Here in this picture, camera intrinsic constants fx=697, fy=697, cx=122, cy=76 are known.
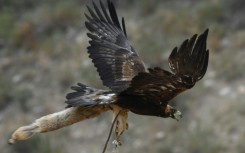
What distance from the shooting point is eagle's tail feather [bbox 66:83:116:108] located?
10.8 ft

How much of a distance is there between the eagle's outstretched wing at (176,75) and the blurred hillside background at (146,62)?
19.4ft

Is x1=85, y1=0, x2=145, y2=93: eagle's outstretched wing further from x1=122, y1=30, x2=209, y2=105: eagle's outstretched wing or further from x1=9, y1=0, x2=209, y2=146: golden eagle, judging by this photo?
x1=122, y1=30, x2=209, y2=105: eagle's outstretched wing

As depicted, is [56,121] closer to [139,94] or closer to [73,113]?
[73,113]

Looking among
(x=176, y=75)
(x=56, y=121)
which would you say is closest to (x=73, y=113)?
(x=56, y=121)

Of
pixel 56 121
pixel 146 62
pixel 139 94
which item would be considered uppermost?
pixel 146 62

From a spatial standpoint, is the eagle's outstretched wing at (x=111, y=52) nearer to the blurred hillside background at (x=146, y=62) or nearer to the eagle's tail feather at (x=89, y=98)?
the eagle's tail feather at (x=89, y=98)

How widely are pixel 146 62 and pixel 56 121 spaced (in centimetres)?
785

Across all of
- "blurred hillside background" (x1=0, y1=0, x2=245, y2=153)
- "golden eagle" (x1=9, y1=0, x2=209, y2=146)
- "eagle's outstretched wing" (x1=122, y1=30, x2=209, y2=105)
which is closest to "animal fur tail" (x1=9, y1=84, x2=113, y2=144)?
"golden eagle" (x1=9, y1=0, x2=209, y2=146)

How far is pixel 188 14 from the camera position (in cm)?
1200

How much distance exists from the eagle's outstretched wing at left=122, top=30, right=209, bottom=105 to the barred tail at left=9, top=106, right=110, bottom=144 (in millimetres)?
208

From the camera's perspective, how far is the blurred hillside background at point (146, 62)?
31.4 feet

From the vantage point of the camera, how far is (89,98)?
3.41m

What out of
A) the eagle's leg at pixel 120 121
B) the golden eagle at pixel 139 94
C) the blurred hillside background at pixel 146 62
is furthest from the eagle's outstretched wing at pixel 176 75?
the blurred hillside background at pixel 146 62

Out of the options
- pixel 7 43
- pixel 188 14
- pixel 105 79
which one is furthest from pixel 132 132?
pixel 105 79
